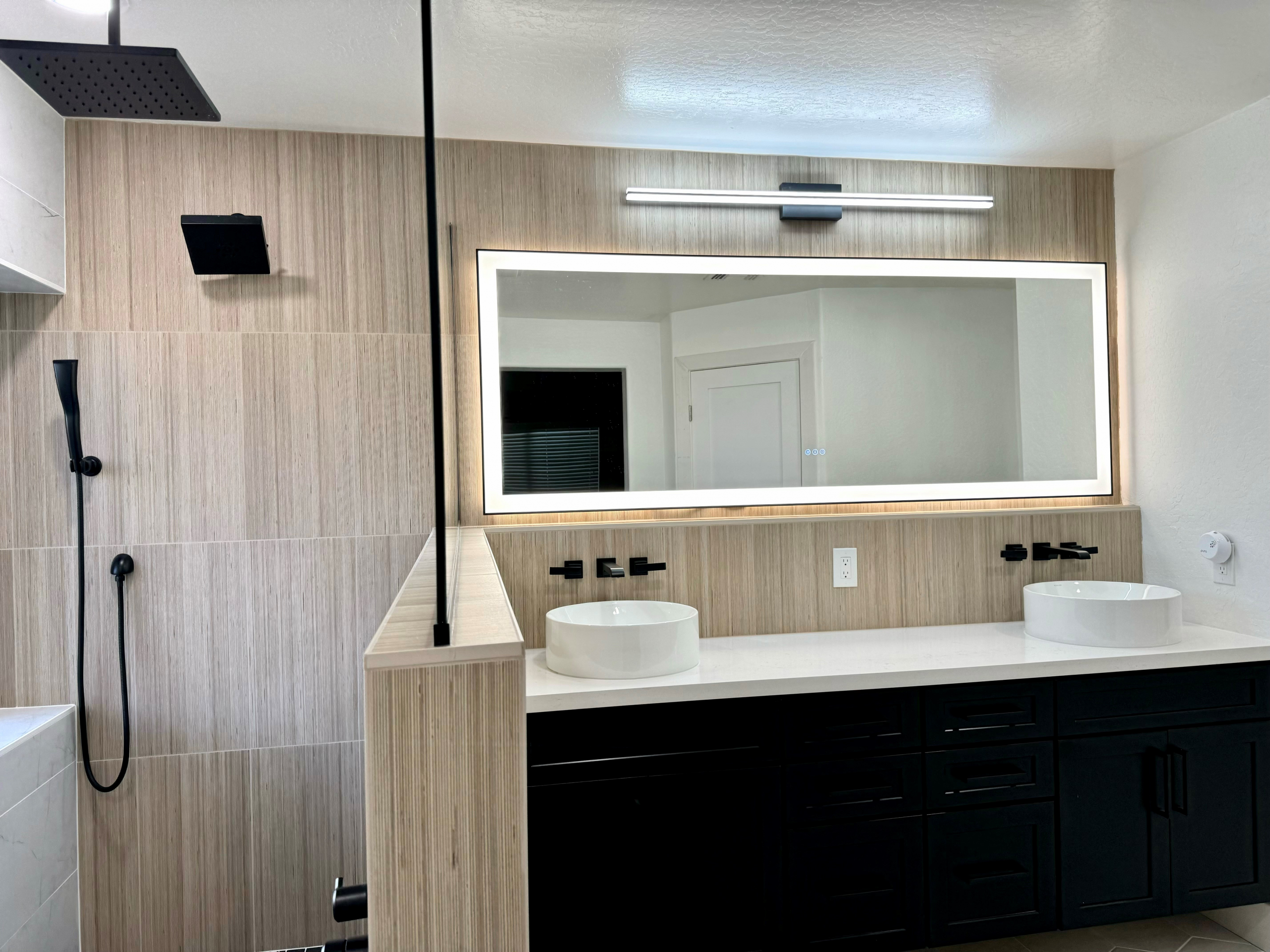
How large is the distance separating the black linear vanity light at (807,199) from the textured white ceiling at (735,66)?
14cm

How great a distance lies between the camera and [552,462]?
241 centimetres

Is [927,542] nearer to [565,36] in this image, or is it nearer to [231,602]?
[565,36]

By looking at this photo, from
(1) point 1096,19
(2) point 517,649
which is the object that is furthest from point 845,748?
(1) point 1096,19

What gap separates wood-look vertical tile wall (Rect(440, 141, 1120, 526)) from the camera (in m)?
2.39

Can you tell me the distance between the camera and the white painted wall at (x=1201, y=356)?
7.32ft

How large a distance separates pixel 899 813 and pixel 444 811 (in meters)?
1.54

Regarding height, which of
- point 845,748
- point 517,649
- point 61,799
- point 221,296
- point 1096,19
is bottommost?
point 61,799

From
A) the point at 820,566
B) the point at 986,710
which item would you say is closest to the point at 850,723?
the point at 986,710

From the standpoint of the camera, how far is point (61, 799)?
6.80ft

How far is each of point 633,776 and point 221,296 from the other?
69.0 inches

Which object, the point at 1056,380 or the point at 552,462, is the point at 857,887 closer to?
the point at 552,462

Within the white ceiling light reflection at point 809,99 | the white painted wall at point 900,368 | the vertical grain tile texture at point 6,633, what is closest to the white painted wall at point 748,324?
the white painted wall at point 900,368

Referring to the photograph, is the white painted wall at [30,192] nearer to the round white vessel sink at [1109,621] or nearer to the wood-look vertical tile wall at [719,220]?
the wood-look vertical tile wall at [719,220]

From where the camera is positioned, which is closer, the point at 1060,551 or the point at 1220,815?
the point at 1220,815
